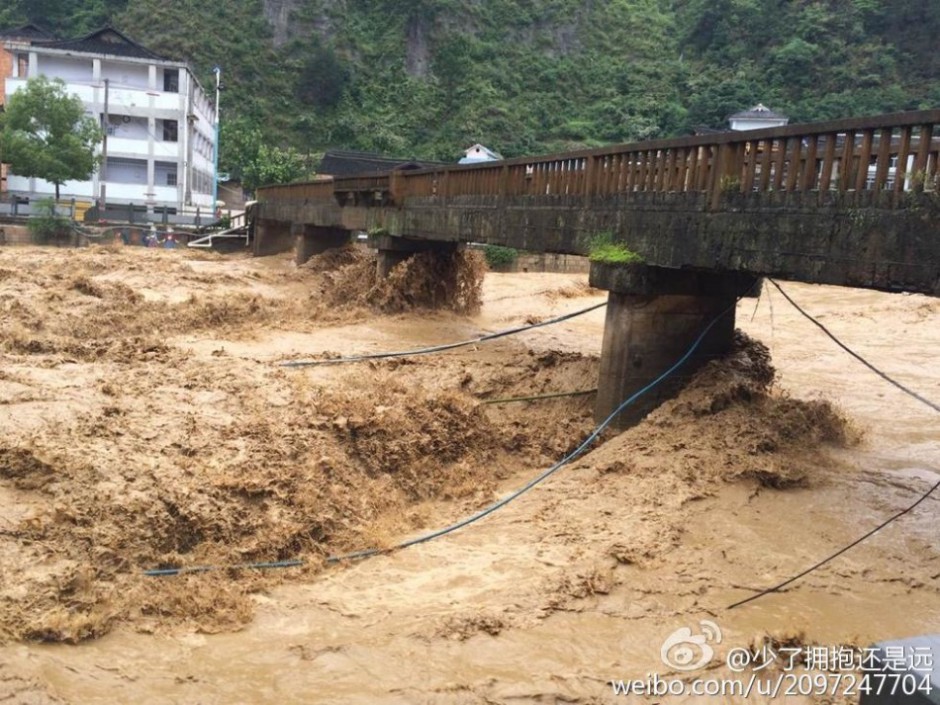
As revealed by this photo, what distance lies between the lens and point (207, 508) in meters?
6.45

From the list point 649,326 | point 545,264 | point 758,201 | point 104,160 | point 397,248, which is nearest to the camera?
point 758,201

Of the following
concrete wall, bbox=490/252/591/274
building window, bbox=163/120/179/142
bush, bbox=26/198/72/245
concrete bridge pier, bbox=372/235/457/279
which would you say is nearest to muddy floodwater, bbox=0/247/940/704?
concrete bridge pier, bbox=372/235/457/279

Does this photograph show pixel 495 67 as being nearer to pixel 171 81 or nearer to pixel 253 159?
pixel 253 159

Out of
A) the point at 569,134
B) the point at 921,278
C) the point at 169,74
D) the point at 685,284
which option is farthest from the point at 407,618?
the point at 569,134

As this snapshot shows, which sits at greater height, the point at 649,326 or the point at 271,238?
the point at 271,238

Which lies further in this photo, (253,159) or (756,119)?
(253,159)

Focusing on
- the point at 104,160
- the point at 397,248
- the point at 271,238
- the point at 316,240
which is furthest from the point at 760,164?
the point at 104,160

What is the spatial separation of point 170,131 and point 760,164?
4069 centimetres

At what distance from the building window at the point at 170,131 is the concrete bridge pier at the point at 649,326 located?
3854 centimetres

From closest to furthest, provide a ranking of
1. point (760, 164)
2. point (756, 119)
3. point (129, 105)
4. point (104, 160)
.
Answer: point (760, 164) < point (104, 160) < point (129, 105) < point (756, 119)

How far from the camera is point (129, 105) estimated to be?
138 ft

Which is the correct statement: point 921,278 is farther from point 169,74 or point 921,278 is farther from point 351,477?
point 169,74

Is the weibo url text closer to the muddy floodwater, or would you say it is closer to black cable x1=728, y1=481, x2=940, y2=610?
the muddy floodwater

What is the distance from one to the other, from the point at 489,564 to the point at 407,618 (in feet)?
3.31
